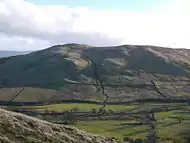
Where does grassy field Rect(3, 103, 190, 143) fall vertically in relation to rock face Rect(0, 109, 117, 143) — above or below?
below

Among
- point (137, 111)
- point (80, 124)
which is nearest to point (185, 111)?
point (137, 111)

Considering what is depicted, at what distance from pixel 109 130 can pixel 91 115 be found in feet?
128

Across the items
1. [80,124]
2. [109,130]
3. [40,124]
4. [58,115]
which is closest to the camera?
[40,124]

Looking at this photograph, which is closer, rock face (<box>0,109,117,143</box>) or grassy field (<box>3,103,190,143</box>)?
rock face (<box>0,109,117,143</box>)

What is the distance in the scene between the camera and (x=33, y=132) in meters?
19.1

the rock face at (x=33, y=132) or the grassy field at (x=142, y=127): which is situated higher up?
the rock face at (x=33, y=132)

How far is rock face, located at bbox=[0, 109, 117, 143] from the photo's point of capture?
18531mm

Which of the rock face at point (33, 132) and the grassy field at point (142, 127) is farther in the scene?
the grassy field at point (142, 127)

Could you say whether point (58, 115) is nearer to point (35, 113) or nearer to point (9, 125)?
point (35, 113)

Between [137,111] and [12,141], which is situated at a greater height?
[12,141]

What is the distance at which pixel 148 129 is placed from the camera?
131125 millimetres

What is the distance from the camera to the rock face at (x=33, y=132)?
18.5 m

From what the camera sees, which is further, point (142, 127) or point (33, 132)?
point (142, 127)

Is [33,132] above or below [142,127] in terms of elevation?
above
